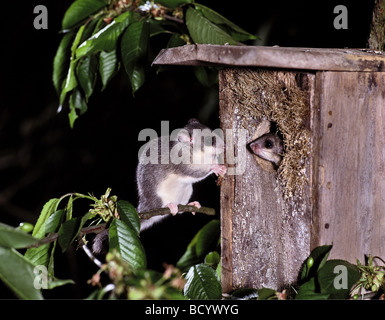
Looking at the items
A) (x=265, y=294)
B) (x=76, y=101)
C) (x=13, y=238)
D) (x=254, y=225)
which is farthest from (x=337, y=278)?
(x=76, y=101)

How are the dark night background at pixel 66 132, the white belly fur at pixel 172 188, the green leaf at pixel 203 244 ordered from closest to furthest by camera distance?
the green leaf at pixel 203 244 < the white belly fur at pixel 172 188 < the dark night background at pixel 66 132

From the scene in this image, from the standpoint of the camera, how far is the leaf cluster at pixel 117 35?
2354 millimetres

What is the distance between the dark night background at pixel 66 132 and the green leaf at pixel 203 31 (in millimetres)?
3117

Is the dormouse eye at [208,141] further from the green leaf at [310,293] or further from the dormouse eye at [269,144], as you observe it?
the green leaf at [310,293]

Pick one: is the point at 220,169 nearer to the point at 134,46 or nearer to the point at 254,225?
the point at 254,225

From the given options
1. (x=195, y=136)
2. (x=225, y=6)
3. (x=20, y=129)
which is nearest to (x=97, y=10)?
(x=195, y=136)

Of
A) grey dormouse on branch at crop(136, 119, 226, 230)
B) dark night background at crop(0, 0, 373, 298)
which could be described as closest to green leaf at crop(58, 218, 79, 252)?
grey dormouse on branch at crop(136, 119, 226, 230)

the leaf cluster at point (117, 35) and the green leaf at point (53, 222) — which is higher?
the leaf cluster at point (117, 35)

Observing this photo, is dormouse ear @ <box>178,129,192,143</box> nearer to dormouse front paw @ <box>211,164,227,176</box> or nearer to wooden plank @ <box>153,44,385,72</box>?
dormouse front paw @ <box>211,164,227,176</box>

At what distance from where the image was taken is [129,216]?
1.87 meters

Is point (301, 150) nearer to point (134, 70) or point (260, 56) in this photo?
point (260, 56)

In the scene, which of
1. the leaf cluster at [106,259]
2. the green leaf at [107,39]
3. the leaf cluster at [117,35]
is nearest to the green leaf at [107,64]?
the leaf cluster at [117,35]

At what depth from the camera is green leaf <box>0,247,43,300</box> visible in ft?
3.73

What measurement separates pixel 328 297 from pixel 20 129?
5.49m
